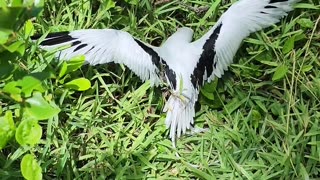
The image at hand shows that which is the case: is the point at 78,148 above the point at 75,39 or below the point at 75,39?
below

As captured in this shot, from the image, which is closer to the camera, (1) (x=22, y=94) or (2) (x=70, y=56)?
(1) (x=22, y=94)

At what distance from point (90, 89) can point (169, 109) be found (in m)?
0.26

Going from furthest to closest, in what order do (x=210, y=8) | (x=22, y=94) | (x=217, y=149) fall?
1. (x=210, y=8)
2. (x=217, y=149)
3. (x=22, y=94)

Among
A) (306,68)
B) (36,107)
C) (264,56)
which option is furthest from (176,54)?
(36,107)

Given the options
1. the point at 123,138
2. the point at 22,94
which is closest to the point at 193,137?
the point at 123,138

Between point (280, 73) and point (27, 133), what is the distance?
0.91 m

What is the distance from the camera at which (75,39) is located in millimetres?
1843

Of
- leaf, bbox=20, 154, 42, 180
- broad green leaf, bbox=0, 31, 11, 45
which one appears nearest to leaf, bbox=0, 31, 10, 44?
broad green leaf, bbox=0, 31, 11, 45

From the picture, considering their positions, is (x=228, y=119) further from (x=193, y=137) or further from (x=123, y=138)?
(x=123, y=138)

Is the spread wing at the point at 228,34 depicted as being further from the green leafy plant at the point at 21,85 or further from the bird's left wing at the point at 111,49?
the green leafy plant at the point at 21,85

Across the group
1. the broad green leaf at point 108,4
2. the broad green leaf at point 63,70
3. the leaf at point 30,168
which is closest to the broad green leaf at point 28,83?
the leaf at point 30,168

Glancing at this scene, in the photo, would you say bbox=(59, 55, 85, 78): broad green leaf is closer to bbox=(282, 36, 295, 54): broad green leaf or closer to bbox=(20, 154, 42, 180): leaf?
bbox=(20, 154, 42, 180): leaf

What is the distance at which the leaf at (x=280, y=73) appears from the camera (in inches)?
72.2

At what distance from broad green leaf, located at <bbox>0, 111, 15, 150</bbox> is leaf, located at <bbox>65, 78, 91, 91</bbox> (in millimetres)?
531
